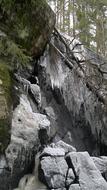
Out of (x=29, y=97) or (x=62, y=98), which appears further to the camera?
(x=62, y=98)

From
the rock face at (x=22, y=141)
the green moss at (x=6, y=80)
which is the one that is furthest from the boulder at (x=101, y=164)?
the green moss at (x=6, y=80)

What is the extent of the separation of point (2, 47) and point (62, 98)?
4.08 meters

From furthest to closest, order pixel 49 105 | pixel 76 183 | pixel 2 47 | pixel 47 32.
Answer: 1. pixel 49 105
2. pixel 47 32
3. pixel 2 47
4. pixel 76 183

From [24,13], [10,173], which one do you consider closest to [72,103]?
[24,13]

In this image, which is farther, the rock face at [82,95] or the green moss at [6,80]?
the rock face at [82,95]

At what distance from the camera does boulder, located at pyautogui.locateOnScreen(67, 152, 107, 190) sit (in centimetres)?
602

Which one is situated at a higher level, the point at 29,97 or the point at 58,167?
the point at 29,97

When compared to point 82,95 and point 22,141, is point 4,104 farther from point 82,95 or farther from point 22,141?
point 82,95

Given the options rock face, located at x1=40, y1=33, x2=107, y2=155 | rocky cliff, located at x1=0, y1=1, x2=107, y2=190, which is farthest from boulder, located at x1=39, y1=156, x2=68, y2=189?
rock face, located at x1=40, y1=33, x2=107, y2=155

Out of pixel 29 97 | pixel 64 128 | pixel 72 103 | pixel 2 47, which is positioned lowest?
pixel 64 128

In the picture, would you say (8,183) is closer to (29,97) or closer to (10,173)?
(10,173)

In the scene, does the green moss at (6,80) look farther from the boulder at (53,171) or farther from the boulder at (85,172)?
the boulder at (85,172)

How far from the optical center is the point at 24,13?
23.4 ft

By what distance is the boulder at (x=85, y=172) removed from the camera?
6.02m
